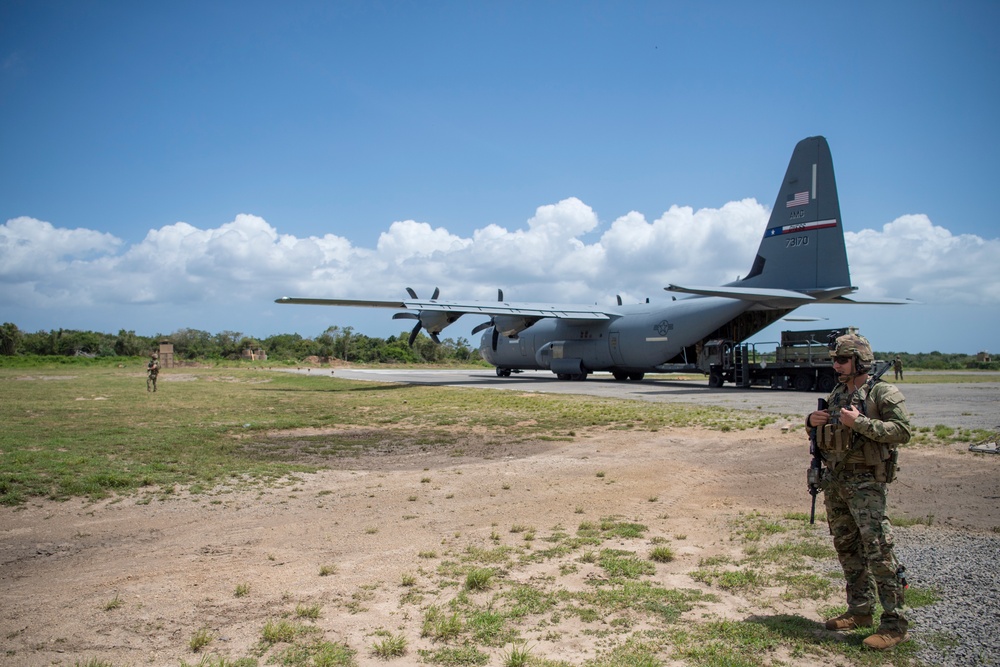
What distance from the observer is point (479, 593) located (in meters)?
5.46

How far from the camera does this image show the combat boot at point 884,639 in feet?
14.1

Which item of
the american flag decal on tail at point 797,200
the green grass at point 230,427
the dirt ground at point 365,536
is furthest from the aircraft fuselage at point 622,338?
the dirt ground at point 365,536

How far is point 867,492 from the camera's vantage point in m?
4.70

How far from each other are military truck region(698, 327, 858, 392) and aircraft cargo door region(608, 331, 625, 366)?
15.3 ft

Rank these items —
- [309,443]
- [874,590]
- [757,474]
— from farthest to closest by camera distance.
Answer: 1. [309,443]
2. [757,474]
3. [874,590]

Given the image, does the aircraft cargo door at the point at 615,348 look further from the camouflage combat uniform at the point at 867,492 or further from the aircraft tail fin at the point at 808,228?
the camouflage combat uniform at the point at 867,492

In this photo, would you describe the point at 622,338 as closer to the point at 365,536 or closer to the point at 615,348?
the point at 615,348

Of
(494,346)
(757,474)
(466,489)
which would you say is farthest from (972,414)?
(494,346)

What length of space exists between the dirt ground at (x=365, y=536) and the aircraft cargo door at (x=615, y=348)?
2200 cm

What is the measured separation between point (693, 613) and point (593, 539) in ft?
6.72

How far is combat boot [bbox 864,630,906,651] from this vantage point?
4.30 meters

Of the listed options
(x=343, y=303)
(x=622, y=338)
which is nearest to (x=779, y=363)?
(x=622, y=338)

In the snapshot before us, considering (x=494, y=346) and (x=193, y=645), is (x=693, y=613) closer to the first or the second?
(x=193, y=645)

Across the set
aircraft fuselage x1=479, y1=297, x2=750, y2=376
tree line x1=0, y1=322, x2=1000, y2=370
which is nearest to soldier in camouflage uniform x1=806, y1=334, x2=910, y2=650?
aircraft fuselage x1=479, y1=297, x2=750, y2=376
